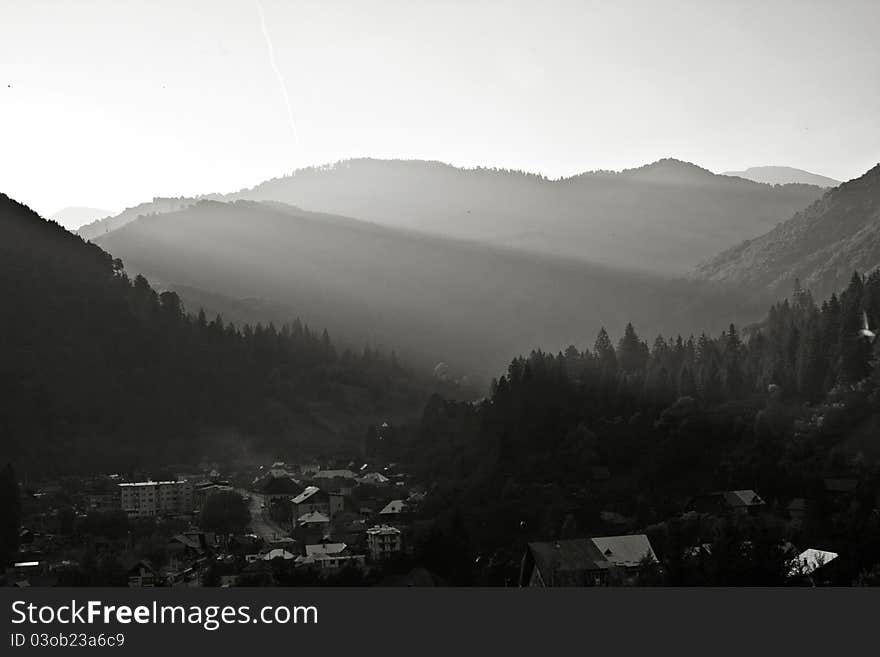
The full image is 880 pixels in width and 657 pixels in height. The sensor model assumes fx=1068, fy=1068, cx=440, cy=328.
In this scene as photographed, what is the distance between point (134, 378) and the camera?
426 feet

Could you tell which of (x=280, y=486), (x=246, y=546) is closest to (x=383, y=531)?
(x=246, y=546)

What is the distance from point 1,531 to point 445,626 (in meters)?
51.3

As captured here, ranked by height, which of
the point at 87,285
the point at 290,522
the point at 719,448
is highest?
the point at 87,285

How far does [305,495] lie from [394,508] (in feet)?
40.4

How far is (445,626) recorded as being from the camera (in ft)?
95.0

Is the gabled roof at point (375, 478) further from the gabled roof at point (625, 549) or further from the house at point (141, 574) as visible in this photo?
the gabled roof at point (625, 549)

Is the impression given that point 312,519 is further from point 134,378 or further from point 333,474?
point 134,378

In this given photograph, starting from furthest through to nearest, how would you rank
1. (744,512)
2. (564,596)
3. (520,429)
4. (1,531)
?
(520,429) → (1,531) → (744,512) → (564,596)

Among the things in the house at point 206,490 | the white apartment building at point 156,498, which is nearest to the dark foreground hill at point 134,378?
the house at point 206,490

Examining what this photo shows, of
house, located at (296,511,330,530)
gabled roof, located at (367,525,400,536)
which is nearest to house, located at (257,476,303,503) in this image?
house, located at (296,511,330,530)

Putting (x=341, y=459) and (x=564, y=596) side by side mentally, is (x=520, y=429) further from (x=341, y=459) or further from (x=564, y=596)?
(x=564, y=596)

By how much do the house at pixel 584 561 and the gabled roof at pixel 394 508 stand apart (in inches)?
1137

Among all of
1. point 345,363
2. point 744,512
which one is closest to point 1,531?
point 744,512

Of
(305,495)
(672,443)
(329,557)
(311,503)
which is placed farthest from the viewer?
(305,495)
